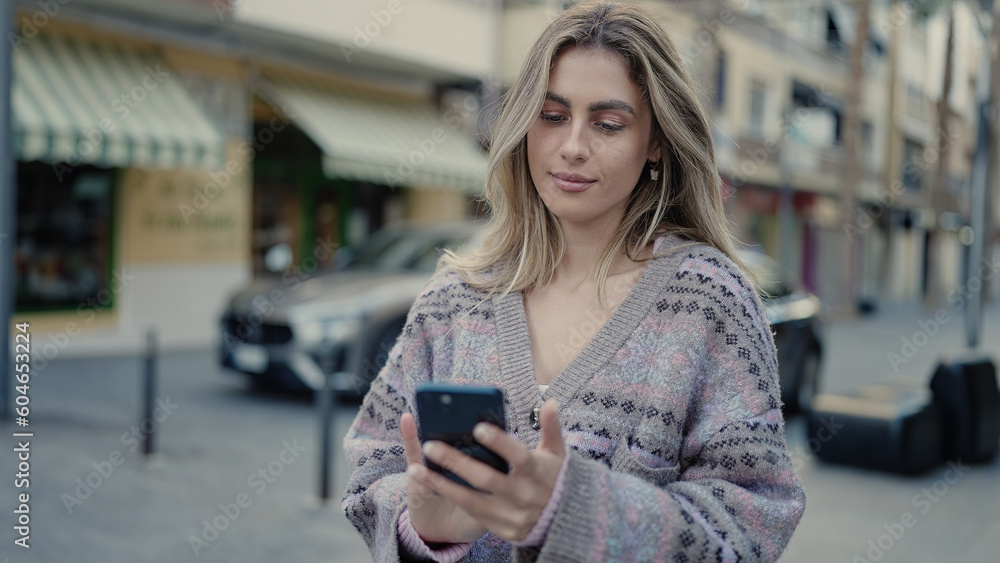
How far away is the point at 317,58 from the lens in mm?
14445

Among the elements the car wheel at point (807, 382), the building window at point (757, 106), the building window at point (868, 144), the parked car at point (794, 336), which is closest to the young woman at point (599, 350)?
the parked car at point (794, 336)

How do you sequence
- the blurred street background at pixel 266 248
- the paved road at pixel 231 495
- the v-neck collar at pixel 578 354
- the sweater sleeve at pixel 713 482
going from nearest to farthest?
the sweater sleeve at pixel 713 482, the v-neck collar at pixel 578 354, the paved road at pixel 231 495, the blurred street background at pixel 266 248

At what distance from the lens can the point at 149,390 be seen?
629 cm

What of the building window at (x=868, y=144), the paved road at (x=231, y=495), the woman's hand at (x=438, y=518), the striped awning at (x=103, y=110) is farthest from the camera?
the building window at (x=868, y=144)

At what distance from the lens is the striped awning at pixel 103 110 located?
10070 mm

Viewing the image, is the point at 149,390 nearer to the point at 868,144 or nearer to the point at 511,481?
the point at 511,481

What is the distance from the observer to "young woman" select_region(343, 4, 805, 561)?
4.35ft

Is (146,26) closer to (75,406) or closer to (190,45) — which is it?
(190,45)

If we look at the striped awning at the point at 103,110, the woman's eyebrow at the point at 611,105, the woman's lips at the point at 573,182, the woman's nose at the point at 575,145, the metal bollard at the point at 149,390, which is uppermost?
the striped awning at the point at 103,110

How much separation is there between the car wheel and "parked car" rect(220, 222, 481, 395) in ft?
11.1

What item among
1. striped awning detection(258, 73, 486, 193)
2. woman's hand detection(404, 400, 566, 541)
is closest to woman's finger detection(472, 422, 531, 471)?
woman's hand detection(404, 400, 566, 541)

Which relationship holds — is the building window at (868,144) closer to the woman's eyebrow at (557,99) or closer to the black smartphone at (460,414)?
the woman's eyebrow at (557,99)

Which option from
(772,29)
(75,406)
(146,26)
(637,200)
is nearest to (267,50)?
(146,26)

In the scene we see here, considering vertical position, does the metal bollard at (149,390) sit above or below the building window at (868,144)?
below
